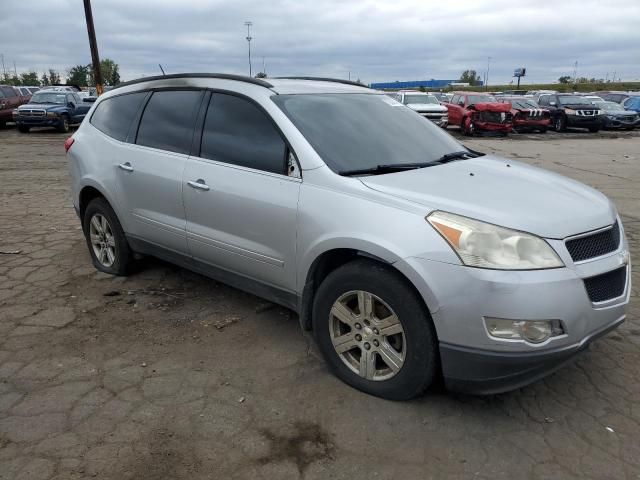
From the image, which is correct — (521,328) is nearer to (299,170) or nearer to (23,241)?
(299,170)

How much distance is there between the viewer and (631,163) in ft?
46.4

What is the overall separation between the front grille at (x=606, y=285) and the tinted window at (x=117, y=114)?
3708 mm

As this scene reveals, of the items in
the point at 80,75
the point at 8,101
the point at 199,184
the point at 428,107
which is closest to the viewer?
the point at 199,184

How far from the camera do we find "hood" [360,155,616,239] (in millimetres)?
2783

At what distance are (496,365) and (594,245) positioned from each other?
0.86 m

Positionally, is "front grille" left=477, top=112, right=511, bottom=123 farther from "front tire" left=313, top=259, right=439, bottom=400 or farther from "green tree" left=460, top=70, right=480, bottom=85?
"green tree" left=460, top=70, right=480, bottom=85

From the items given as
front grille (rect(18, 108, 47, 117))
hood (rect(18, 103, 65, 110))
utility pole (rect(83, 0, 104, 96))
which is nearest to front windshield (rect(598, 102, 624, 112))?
utility pole (rect(83, 0, 104, 96))

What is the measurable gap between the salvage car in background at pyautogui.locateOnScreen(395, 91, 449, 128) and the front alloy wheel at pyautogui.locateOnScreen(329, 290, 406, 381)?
1941 centimetres

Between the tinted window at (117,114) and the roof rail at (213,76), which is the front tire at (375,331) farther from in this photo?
the tinted window at (117,114)

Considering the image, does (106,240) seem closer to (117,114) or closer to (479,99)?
(117,114)

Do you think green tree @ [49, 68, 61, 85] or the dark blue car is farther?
green tree @ [49, 68, 61, 85]

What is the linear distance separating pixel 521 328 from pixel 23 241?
5624 mm

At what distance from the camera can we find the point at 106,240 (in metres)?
5.08

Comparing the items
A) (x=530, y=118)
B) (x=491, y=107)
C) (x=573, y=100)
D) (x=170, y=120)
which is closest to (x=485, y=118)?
(x=491, y=107)
